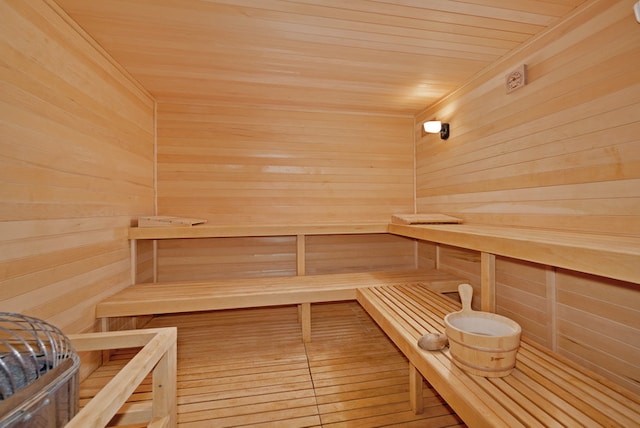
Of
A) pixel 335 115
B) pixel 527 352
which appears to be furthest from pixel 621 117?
pixel 335 115

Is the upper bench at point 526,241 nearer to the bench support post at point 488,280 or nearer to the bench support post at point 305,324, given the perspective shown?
the bench support post at point 488,280

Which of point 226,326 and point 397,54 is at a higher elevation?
point 397,54

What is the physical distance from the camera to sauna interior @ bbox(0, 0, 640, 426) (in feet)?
4.41

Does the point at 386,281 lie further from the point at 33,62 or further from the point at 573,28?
the point at 33,62

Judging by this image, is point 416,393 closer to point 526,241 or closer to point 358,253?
point 526,241

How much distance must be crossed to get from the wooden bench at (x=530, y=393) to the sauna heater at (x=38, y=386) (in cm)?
125

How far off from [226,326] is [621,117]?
129 inches

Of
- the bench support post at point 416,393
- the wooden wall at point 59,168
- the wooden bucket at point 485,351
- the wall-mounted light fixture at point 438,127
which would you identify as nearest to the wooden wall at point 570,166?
the wall-mounted light fixture at point 438,127

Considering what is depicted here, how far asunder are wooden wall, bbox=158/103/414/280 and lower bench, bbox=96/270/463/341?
0.41 metres

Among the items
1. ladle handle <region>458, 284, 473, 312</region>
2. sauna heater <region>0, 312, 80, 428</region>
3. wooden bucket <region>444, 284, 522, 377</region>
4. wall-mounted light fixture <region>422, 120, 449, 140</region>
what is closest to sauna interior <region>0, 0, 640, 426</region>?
wall-mounted light fixture <region>422, 120, 449, 140</region>

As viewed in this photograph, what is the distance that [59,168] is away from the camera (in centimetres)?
152

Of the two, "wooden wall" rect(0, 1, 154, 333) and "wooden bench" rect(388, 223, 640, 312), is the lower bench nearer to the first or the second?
"wooden wall" rect(0, 1, 154, 333)

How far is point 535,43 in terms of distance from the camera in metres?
1.75

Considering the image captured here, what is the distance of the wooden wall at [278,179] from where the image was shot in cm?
286
